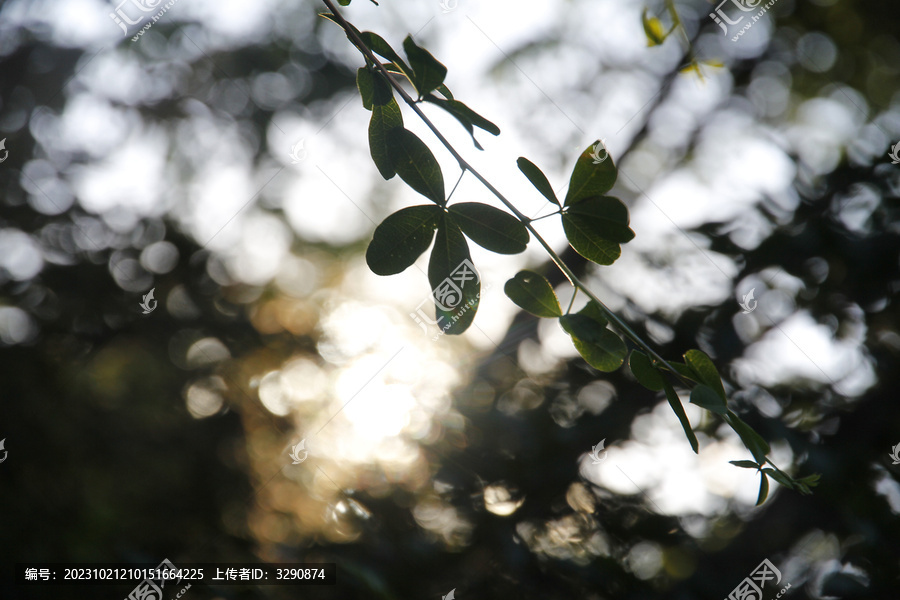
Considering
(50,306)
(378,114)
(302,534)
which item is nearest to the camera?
(378,114)

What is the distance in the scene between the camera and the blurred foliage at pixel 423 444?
1.97 metres

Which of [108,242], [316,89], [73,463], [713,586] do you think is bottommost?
[73,463]

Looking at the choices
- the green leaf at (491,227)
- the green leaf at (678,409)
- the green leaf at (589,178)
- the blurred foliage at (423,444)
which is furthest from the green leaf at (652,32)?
the blurred foliage at (423,444)

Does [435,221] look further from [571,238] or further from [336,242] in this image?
[336,242]

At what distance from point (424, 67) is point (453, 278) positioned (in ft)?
0.84

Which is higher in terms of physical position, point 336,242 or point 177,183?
point 336,242

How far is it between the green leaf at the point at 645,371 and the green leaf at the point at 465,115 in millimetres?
315

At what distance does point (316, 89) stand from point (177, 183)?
1355 millimetres

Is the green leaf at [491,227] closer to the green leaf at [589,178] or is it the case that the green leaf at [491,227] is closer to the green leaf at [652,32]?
the green leaf at [589,178]

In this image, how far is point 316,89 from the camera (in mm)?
3783

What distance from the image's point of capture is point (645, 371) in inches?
22.0

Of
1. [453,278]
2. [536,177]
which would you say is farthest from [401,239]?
[536,177]

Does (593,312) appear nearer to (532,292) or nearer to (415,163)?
(532,292)

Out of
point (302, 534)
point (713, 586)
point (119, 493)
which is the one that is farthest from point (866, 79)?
point (119, 493)
